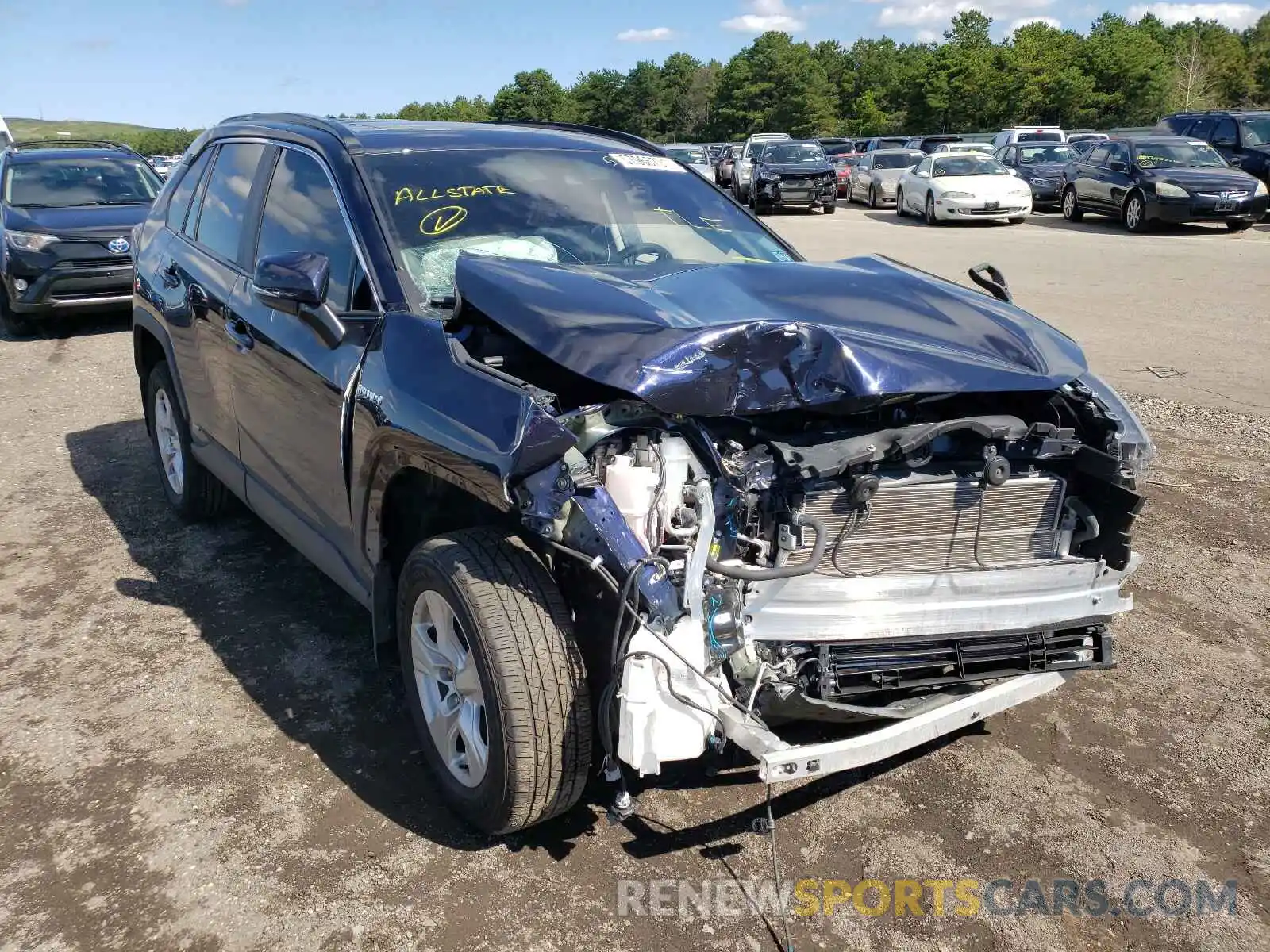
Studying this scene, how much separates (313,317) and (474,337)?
71 centimetres

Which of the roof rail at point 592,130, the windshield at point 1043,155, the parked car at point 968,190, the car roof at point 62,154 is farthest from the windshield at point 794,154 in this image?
the roof rail at point 592,130

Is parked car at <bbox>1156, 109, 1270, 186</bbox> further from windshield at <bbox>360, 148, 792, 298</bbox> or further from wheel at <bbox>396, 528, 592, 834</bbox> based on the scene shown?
wheel at <bbox>396, 528, 592, 834</bbox>

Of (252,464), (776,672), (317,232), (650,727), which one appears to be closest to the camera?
(650,727)

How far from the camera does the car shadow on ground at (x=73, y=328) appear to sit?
430 inches

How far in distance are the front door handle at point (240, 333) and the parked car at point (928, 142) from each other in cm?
3044

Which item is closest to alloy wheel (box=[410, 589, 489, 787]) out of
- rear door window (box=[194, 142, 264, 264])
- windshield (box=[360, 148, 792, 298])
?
windshield (box=[360, 148, 792, 298])

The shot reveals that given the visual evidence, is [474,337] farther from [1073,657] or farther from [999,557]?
[1073,657]

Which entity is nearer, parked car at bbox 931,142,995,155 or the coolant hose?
the coolant hose

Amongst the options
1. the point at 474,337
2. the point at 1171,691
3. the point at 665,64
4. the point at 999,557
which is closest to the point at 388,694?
the point at 474,337

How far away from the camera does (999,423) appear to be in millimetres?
2908

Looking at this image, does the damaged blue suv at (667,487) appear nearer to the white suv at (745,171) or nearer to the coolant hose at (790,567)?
the coolant hose at (790,567)

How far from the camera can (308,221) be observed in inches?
148

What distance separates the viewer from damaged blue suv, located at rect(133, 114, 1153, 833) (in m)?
2.55

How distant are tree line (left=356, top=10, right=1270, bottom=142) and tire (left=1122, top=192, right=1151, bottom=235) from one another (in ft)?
98.7
